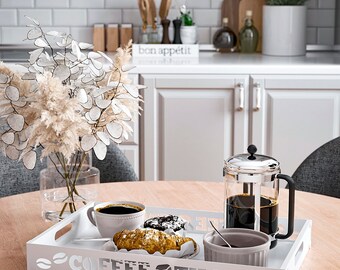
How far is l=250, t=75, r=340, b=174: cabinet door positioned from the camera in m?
3.63

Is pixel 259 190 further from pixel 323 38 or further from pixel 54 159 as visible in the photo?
pixel 323 38

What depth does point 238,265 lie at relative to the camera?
1.47 m

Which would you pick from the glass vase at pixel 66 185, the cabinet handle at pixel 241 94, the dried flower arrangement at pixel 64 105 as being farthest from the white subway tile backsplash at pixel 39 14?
the dried flower arrangement at pixel 64 105

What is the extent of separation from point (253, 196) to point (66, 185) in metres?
0.50

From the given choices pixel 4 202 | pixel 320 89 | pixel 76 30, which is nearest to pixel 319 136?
pixel 320 89

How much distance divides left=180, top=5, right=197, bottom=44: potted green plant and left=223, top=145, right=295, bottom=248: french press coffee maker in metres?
2.39

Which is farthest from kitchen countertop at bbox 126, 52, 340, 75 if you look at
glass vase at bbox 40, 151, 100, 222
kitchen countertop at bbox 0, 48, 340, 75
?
glass vase at bbox 40, 151, 100, 222

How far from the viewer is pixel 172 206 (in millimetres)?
2182

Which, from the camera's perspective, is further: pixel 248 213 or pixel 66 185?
pixel 66 185

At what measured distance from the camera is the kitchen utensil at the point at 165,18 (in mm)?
4055

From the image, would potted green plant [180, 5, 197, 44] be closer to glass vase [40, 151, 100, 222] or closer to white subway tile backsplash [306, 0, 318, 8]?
white subway tile backsplash [306, 0, 318, 8]

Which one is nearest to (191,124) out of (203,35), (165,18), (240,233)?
(165,18)

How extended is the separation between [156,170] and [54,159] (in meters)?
1.77

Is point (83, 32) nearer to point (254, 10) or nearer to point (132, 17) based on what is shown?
point (132, 17)
